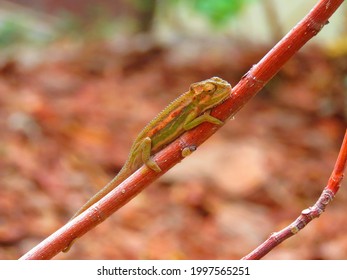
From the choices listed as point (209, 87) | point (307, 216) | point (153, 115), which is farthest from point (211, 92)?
point (153, 115)

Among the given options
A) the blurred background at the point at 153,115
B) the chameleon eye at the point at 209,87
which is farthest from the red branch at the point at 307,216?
the blurred background at the point at 153,115

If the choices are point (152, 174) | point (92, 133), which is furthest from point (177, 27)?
point (152, 174)

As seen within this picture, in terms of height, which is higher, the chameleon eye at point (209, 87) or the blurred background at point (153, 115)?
the blurred background at point (153, 115)

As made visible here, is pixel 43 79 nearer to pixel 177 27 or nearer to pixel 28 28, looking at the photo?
pixel 28 28

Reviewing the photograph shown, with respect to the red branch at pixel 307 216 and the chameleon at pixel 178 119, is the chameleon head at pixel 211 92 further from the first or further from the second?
the red branch at pixel 307 216

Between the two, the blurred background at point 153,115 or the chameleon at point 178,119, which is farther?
the blurred background at point 153,115

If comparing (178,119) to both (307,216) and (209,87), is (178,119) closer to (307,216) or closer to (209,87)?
(209,87)

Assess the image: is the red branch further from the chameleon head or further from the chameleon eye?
the chameleon eye
